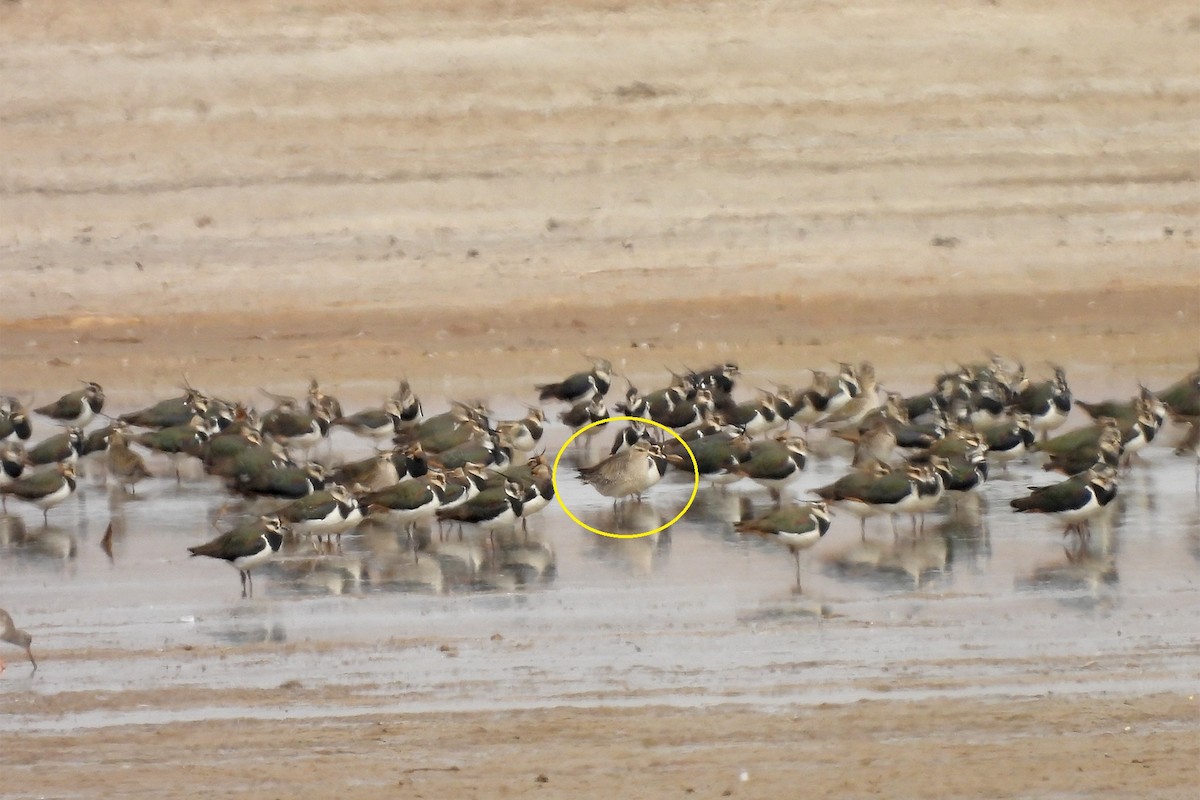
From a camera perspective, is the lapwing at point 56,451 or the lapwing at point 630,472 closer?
the lapwing at point 630,472

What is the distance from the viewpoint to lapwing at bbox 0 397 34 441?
15.0 metres

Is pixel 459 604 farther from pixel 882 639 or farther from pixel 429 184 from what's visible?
pixel 429 184

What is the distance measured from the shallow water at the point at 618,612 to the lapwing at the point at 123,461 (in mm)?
642

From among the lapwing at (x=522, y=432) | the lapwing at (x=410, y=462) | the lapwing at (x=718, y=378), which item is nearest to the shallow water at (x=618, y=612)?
the lapwing at (x=410, y=462)

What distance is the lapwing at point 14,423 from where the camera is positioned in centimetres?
1497

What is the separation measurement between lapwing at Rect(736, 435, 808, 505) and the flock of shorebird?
2cm

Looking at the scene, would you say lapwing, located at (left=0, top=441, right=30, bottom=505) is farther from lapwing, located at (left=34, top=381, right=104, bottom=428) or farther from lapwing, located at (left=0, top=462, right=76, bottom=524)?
lapwing, located at (left=34, top=381, right=104, bottom=428)

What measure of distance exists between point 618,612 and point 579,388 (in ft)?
15.6

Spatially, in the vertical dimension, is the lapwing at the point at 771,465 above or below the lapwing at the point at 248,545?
above

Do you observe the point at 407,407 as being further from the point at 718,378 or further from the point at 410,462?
the point at 718,378

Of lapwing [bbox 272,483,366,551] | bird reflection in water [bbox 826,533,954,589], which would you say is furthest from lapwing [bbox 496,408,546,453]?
bird reflection in water [bbox 826,533,954,589]

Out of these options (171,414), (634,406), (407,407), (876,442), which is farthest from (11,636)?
(876,442)

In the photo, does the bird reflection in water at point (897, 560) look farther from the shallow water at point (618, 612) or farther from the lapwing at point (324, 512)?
the lapwing at point (324, 512)

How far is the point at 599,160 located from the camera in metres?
23.1
